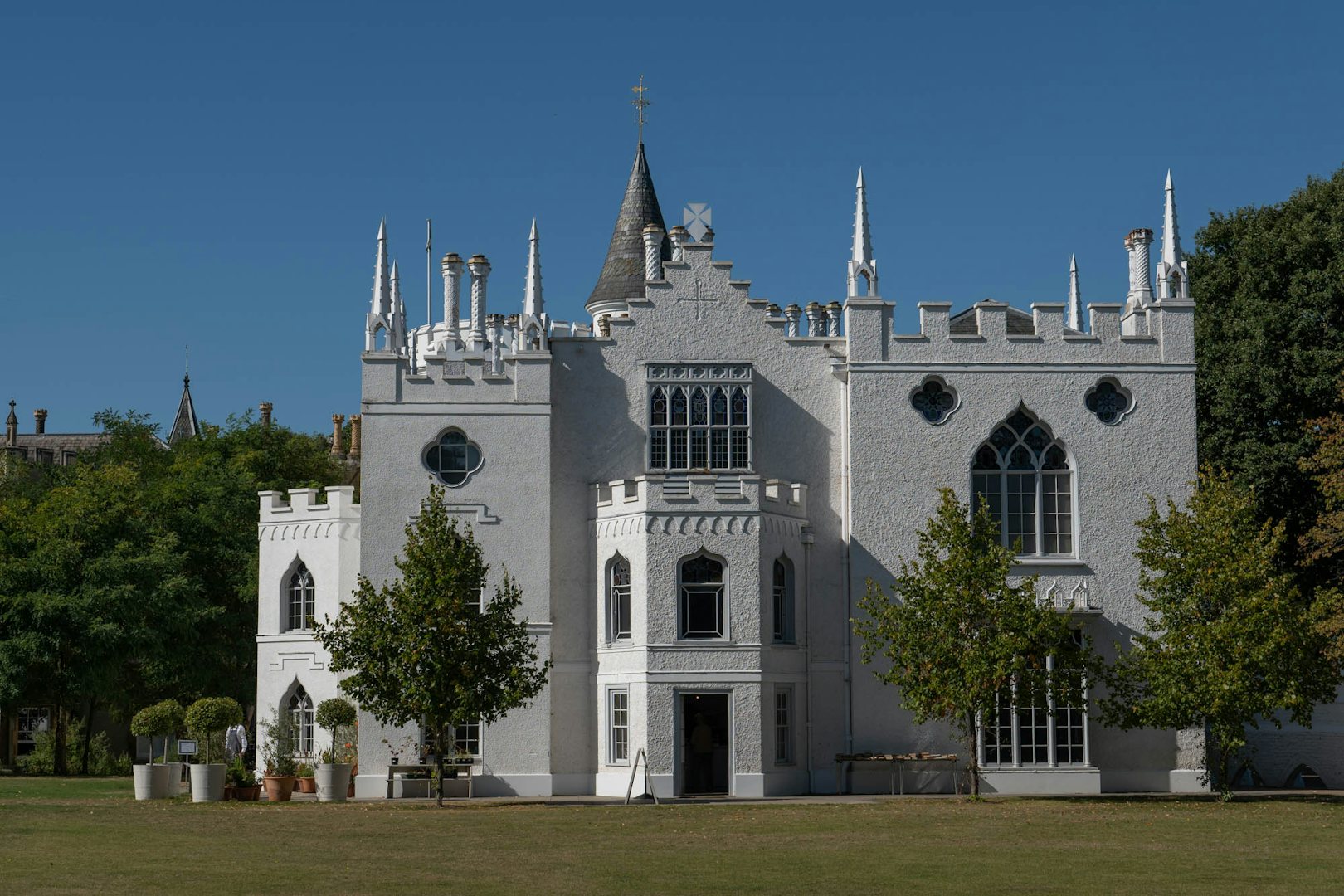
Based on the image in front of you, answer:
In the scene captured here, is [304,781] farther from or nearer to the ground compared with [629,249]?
nearer to the ground

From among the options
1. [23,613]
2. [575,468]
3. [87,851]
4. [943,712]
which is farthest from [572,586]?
[23,613]

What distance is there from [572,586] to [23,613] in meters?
18.3

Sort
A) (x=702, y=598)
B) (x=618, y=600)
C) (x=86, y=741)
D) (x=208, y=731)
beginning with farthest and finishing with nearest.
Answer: (x=86, y=741) → (x=618, y=600) → (x=702, y=598) → (x=208, y=731)

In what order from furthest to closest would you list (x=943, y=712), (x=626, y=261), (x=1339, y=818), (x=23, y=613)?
(x=626, y=261), (x=23, y=613), (x=943, y=712), (x=1339, y=818)

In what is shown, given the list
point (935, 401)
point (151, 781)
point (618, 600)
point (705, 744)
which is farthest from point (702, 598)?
point (151, 781)

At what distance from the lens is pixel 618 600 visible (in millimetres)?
35312

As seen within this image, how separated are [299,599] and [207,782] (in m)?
6.94

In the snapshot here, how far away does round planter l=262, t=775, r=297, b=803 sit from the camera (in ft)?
109

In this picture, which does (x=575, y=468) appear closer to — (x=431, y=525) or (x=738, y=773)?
(x=431, y=525)

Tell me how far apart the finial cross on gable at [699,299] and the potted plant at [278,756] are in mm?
12640

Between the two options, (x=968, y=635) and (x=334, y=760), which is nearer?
(x=968, y=635)

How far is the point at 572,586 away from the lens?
35781 mm

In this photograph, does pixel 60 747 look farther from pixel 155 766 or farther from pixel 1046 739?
pixel 1046 739

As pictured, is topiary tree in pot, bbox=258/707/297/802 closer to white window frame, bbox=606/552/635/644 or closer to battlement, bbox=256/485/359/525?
battlement, bbox=256/485/359/525
